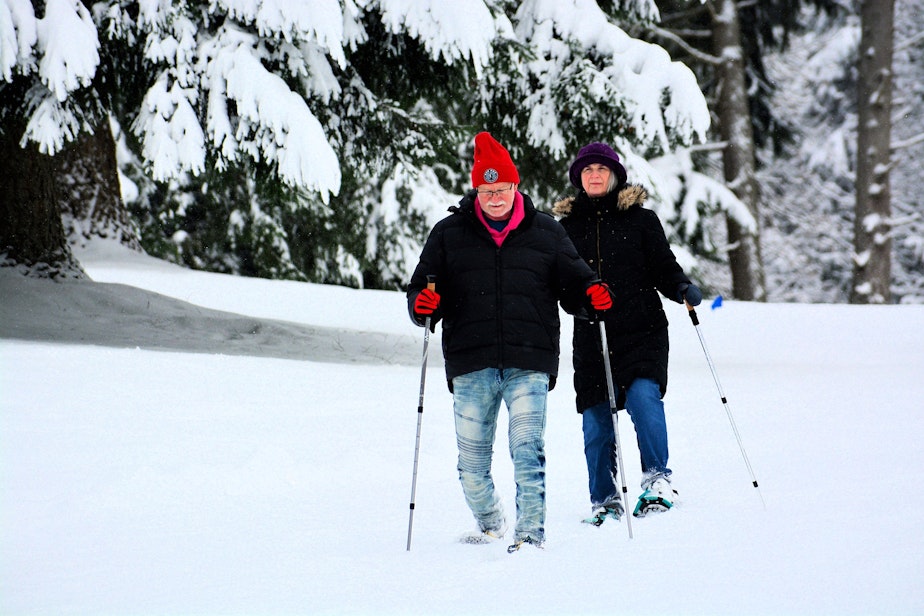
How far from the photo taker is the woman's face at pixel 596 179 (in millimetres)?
5137

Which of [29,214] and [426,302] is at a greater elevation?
[29,214]

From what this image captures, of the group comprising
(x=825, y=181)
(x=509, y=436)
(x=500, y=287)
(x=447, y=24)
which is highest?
(x=825, y=181)

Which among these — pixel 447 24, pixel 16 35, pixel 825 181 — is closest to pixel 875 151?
pixel 825 181

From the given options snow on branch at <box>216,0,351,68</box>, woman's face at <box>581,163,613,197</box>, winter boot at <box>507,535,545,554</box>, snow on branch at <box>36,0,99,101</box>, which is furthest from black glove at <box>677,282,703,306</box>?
snow on branch at <box>36,0,99,101</box>

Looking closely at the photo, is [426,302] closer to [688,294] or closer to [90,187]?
[688,294]

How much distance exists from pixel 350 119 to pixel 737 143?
978cm

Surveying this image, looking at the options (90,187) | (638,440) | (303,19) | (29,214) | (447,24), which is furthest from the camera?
(90,187)

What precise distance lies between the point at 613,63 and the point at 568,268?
615 cm

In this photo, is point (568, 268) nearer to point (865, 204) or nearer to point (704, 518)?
point (704, 518)

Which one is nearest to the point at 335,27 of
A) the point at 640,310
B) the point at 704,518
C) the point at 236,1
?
the point at 236,1

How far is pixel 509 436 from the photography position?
429 cm

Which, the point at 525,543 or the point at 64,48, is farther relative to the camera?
the point at 64,48

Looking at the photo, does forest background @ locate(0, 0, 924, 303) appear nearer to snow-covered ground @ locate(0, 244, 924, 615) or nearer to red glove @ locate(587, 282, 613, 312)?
snow-covered ground @ locate(0, 244, 924, 615)

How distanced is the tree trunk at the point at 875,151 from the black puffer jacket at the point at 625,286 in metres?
14.0
